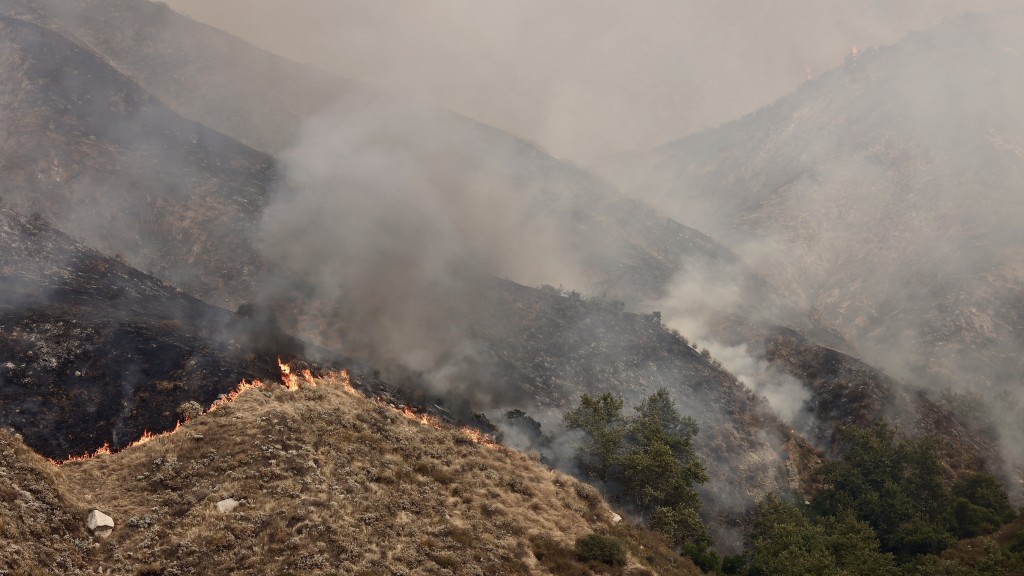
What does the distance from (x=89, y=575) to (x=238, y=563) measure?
3891mm

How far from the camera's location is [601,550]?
24.6m

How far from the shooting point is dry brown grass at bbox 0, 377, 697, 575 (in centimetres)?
1866

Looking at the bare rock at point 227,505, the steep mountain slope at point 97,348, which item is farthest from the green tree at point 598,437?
the bare rock at point 227,505

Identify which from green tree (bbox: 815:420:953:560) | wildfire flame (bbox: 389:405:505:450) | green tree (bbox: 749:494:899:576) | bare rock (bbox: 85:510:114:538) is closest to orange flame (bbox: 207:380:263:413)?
wildfire flame (bbox: 389:405:505:450)

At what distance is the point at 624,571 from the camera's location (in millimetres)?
24281

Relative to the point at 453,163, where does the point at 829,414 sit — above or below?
below

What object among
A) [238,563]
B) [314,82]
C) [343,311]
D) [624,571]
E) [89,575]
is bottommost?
[89,575]

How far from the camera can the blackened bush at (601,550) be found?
24.4 meters

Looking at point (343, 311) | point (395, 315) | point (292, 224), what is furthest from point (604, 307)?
point (292, 224)

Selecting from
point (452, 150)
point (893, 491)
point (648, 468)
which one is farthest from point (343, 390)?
point (452, 150)

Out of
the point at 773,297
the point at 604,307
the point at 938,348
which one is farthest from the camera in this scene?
the point at 773,297

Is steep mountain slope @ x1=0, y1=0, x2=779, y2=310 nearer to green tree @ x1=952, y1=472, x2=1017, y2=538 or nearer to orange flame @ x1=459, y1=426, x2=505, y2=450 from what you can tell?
orange flame @ x1=459, y1=426, x2=505, y2=450

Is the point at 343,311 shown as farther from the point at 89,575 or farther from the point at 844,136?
the point at 844,136

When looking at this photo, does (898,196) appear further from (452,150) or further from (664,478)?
(664,478)
